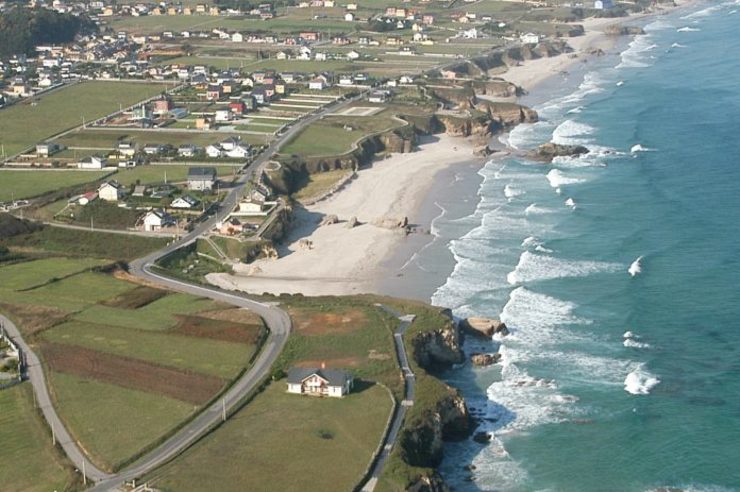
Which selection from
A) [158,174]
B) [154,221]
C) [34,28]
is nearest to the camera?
[154,221]

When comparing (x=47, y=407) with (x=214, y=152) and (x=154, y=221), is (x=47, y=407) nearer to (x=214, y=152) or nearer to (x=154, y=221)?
(x=154, y=221)

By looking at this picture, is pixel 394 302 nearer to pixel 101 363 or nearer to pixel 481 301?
pixel 481 301

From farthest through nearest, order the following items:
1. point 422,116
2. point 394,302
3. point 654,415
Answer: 1. point 422,116
2. point 394,302
3. point 654,415

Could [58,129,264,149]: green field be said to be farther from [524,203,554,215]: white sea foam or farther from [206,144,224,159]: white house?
[524,203,554,215]: white sea foam

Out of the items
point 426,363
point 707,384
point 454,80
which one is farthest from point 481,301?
point 454,80

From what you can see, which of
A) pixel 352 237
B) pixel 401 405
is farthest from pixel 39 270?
pixel 401 405

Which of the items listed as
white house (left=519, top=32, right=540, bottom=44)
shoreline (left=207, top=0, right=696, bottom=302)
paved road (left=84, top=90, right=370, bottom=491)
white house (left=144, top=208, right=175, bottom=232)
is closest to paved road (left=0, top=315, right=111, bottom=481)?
paved road (left=84, top=90, right=370, bottom=491)
